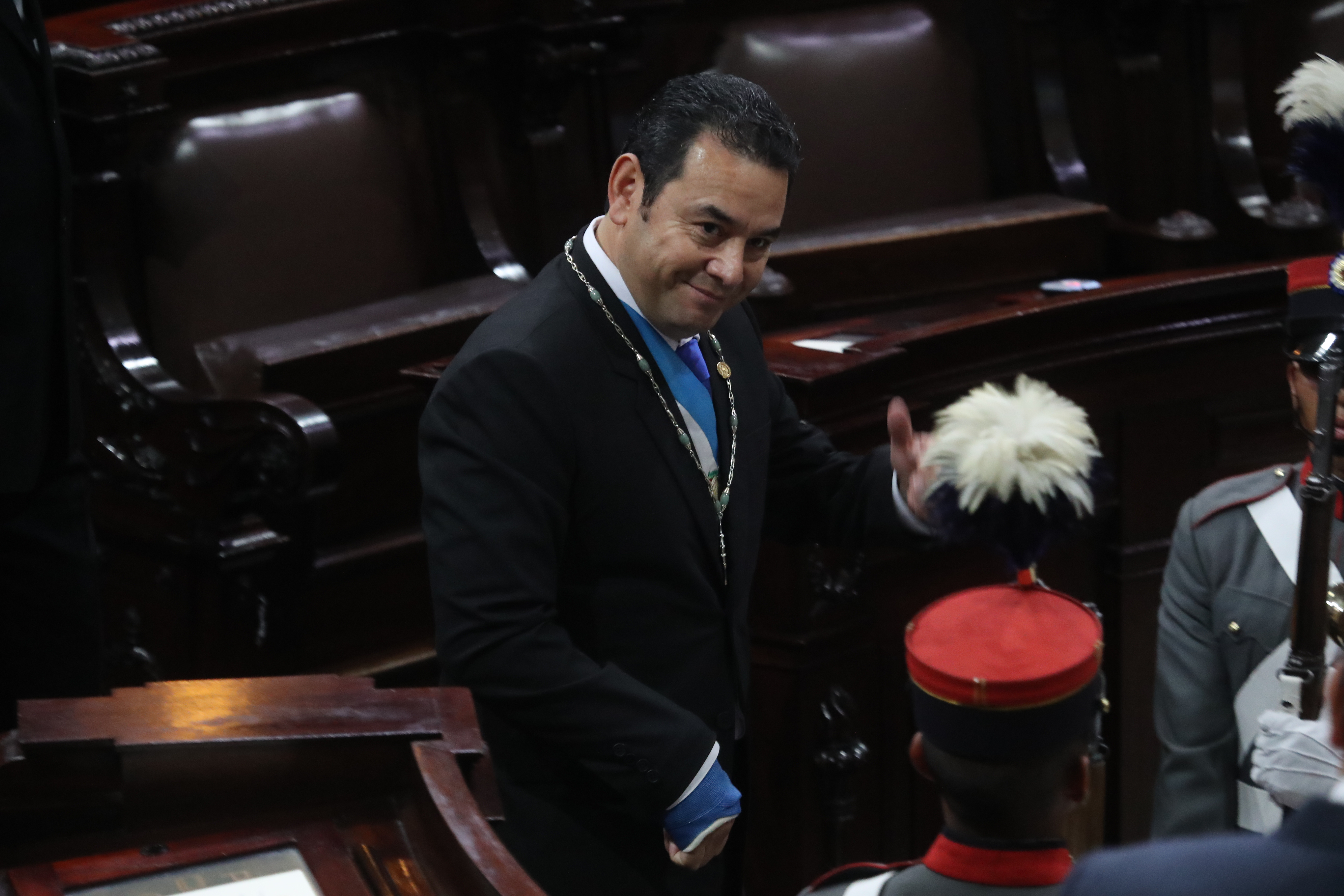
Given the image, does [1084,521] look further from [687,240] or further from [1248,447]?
→ [1248,447]

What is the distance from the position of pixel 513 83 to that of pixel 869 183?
0.95 metres

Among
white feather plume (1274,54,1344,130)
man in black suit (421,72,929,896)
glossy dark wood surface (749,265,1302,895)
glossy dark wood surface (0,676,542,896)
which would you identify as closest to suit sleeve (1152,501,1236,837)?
glossy dark wood surface (749,265,1302,895)

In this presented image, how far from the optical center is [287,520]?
279 cm

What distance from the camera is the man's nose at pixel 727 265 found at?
6.52ft

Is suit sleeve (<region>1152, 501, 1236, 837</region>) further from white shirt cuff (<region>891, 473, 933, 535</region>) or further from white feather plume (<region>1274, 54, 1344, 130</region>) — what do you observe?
white feather plume (<region>1274, 54, 1344, 130</region>)

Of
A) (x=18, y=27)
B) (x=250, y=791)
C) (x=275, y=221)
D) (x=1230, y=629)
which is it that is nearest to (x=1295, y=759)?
(x=1230, y=629)

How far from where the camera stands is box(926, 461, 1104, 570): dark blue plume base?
5.30 feet

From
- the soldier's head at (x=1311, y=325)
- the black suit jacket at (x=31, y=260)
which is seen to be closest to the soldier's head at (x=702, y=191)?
the soldier's head at (x=1311, y=325)

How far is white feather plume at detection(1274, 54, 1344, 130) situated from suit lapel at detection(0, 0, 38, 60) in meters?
1.75

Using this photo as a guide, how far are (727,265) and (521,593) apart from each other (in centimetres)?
46

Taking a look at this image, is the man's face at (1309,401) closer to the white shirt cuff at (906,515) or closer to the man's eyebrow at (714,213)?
the white shirt cuff at (906,515)

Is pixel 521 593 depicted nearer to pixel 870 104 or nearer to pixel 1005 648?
pixel 1005 648

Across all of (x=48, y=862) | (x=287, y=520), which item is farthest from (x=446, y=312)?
(x=48, y=862)

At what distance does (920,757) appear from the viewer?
1.57 metres
